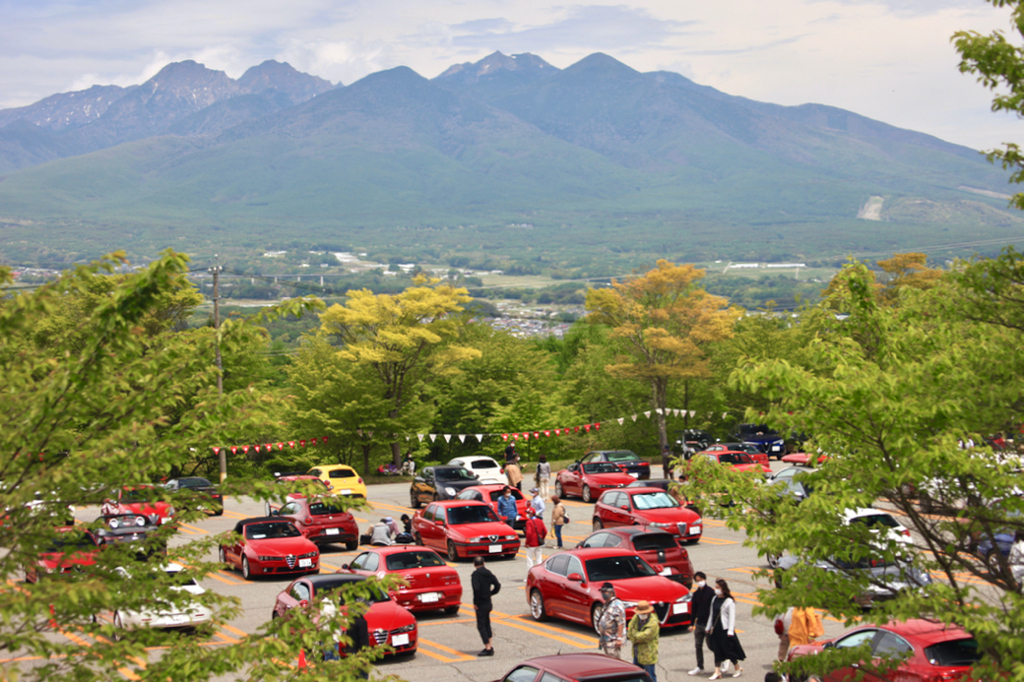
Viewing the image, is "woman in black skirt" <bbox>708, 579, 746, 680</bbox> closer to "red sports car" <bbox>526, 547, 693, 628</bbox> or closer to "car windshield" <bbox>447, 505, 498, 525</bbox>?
"red sports car" <bbox>526, 547, 693, 628</bbox>

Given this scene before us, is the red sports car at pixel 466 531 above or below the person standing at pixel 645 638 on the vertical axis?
below

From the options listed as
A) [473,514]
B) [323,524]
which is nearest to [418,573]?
[473,514]

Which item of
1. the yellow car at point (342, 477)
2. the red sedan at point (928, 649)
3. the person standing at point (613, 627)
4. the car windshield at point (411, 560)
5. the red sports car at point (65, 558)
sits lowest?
the yellow car at point (342, 477)

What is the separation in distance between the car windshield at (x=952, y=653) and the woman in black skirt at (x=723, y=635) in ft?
11.2

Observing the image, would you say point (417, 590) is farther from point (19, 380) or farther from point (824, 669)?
point (19, 380)

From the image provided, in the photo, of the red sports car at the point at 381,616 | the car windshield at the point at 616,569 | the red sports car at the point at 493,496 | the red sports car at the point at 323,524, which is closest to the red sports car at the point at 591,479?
the red sports car at the point at 493,496

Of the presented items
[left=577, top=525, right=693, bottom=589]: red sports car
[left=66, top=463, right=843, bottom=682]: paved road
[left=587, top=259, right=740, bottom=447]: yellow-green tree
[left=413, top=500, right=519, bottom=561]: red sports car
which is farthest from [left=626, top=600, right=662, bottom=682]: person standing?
[left=587, top=259, right=740, bottom=447]: yellow-green tree

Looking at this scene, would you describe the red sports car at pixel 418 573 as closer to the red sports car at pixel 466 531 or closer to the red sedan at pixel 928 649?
the red sports car at pixel 466 531

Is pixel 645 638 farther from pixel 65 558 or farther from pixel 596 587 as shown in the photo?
pixel 65 558

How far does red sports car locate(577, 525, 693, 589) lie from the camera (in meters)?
19.4

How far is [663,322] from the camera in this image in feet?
177

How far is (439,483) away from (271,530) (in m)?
10.8

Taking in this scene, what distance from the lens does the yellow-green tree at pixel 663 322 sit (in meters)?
51.5

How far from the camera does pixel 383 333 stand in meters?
49.6
